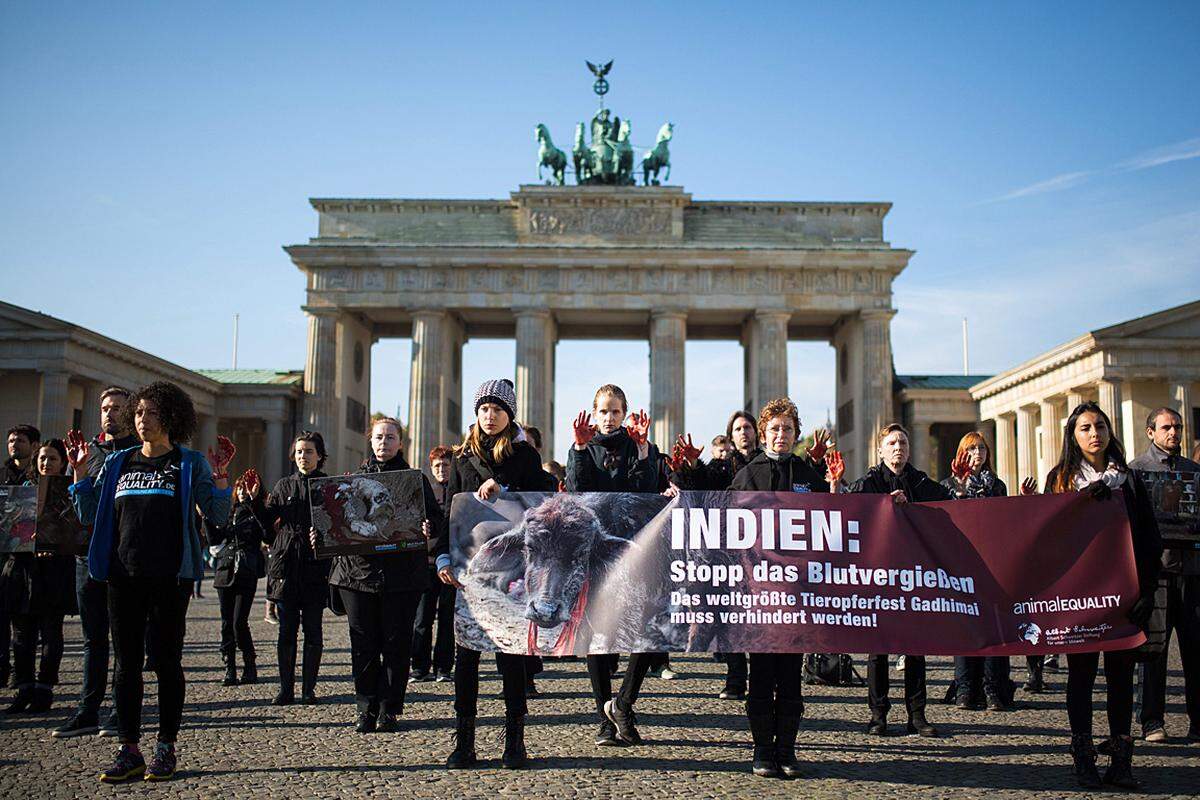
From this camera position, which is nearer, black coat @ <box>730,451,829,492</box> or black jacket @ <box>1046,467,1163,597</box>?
black jacket @ <box>1046,467,1163,597</box>

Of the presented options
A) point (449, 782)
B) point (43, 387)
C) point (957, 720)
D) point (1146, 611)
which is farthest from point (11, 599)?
point (43, 387)

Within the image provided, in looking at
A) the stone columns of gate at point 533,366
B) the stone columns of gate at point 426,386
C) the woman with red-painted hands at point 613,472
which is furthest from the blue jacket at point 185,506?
the stone columns of gate at point 533,366

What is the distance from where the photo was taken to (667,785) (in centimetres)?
605

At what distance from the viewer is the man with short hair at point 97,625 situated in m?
7.28

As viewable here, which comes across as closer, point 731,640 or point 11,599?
point 731,640

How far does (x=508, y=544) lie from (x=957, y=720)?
4140 mm

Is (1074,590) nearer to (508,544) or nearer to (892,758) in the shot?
(892,758)

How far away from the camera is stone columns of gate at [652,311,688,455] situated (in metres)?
46.3

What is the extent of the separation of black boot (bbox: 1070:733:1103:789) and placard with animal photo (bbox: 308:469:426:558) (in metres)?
4.53

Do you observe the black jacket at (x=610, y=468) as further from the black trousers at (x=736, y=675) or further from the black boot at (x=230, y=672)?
the black boot at (x=230, y=672)

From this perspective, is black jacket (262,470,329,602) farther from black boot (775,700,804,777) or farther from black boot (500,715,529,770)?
black boot (775,700,804,777)

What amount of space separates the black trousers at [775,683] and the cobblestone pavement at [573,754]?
0.41 meters

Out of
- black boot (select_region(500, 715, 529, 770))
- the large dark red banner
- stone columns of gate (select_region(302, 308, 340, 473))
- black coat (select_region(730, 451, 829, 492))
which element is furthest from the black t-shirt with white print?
stone columns of gate (select_region(302, 308, 340, 473))

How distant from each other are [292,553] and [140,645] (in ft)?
9.21
